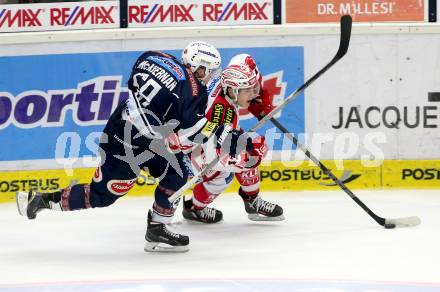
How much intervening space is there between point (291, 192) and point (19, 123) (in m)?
2.01

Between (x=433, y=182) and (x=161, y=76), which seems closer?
(x=161, y=76)

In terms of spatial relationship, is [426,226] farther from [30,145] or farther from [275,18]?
[30,145]

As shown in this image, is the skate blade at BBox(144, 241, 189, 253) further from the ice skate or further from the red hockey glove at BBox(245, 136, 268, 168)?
the red hockey glove at BBox(245, 136, 268, 168)

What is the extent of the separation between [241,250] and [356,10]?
2543 millimetres

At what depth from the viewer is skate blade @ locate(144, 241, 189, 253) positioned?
18.1ft

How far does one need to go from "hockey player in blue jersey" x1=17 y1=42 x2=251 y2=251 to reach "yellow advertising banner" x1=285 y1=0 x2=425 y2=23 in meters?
1.87

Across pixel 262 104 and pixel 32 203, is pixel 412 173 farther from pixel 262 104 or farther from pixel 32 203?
pixel 32 203

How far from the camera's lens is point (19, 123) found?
23.8 ft

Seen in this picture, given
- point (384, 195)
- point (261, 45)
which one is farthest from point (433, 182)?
point (261, 45)

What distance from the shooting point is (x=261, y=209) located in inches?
253

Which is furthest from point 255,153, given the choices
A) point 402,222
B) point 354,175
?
point 354,175

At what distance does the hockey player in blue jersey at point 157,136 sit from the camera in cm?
527

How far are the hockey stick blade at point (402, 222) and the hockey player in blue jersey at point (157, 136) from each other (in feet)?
4.17

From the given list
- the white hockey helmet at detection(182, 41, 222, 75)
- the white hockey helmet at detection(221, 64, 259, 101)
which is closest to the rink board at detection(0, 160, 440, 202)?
the white hockey helmet at detection(221, 64, 259, 101)
